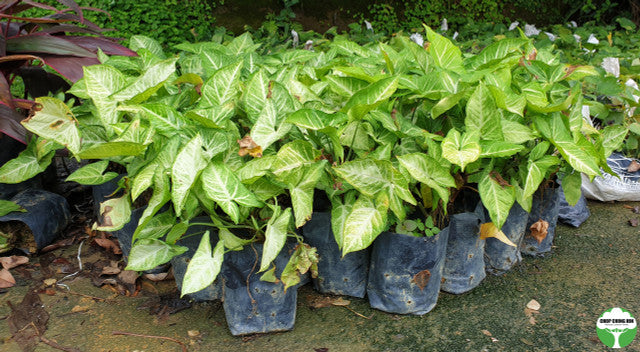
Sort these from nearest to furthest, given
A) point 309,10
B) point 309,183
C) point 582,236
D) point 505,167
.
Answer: point 309,183 < point 505,167 < point 582,236 < point 309,10

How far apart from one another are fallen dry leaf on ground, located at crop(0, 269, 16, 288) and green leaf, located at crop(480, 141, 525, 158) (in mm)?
1861

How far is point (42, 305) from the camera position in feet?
6.21

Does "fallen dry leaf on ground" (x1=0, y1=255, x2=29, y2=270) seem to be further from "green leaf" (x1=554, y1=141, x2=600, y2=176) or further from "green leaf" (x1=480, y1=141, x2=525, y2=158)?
"green leaf" (x1=554, y1=141, x2=600, y2=176)

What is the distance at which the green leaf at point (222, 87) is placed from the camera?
1.54 metres

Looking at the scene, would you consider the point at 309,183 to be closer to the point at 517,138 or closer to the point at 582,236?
the point at 517,138

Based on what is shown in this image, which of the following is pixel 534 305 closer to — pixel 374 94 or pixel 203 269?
pixel 374 94

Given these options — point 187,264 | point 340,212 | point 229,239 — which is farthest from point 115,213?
point 340,212

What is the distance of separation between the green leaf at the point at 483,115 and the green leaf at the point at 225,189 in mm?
708

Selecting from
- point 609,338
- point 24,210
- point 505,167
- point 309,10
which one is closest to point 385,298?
point 505,167

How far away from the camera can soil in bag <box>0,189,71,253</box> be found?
2127mm

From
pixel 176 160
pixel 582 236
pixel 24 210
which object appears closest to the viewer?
pixel 176 160

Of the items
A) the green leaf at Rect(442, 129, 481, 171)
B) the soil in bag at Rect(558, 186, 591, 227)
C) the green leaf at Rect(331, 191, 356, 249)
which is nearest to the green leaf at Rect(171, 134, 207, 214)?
the green leaf at Rect(331, 191, 356, 249)

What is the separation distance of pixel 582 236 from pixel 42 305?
241 cm

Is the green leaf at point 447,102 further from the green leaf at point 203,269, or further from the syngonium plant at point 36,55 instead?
the syngonium plant at point 36,55
